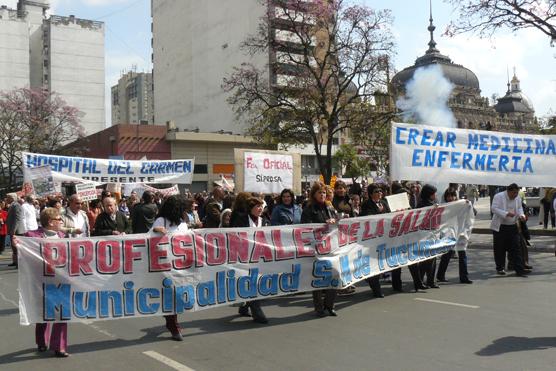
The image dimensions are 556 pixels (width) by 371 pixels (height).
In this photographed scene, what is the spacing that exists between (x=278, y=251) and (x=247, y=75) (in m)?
20.2

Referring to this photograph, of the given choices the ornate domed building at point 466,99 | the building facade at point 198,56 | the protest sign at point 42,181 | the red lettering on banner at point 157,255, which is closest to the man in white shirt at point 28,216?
the protest sign at point 42,181

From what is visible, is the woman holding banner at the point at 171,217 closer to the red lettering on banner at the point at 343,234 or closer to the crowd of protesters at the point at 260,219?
the crowd of protesters at the point at 260,219

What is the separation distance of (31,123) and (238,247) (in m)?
40.2

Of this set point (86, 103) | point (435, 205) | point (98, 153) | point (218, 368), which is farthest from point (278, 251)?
point (86, 103)

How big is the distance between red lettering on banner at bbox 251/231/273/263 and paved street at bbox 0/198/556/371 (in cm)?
84

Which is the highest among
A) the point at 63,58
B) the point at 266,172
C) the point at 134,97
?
the point at 134,97

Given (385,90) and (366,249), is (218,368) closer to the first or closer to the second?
(366,249)

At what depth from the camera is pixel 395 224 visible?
348 inches

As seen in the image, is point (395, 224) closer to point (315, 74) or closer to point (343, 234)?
point (343, 234)

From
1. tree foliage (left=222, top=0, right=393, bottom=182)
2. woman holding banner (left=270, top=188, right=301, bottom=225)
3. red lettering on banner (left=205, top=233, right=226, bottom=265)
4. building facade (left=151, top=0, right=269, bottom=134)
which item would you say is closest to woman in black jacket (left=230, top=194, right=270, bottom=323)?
red lettering on banner (left=205, top=233, right=226, bottom=265)

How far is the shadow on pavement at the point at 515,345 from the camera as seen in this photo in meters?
5.63

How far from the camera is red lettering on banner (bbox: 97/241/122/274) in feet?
20.4

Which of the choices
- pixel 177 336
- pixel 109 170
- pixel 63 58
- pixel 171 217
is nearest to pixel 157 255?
pixel 171 217

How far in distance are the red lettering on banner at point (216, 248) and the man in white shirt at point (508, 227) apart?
569cm
